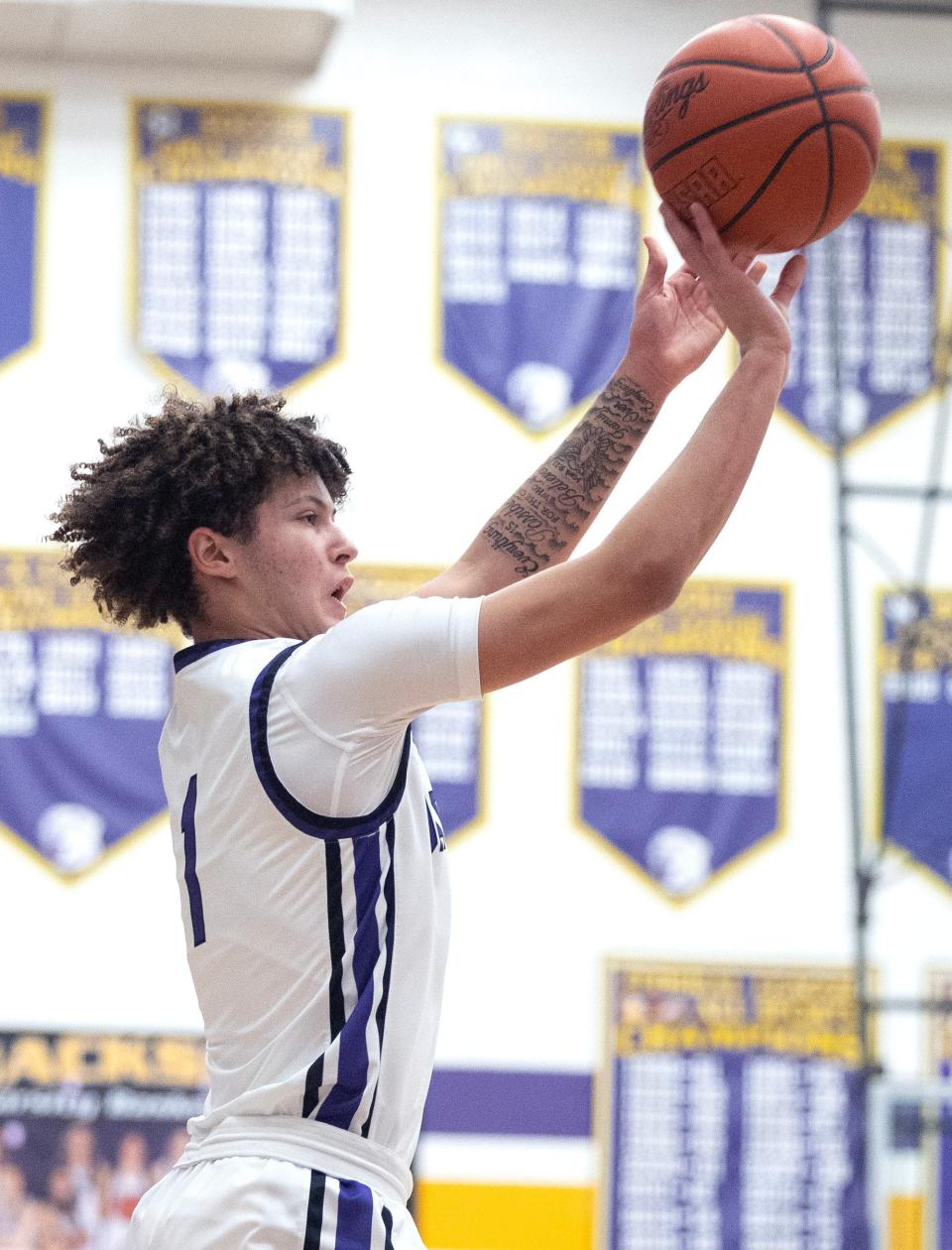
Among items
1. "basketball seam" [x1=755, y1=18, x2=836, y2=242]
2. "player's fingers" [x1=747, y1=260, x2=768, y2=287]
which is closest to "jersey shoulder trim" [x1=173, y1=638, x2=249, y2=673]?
"player's fingers" [x1=747, y1=260, x2=768, y2=287]

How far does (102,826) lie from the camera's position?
285 inches

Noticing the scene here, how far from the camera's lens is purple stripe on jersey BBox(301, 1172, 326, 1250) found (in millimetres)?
1920

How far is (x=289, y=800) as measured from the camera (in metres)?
1.97

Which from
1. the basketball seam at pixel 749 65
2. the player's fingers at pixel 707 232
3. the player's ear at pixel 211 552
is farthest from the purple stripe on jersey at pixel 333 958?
the basketball seam at pixel 749 65

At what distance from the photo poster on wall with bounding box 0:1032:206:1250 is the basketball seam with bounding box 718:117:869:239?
5141 millimetres

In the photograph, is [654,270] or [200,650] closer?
[200,650]

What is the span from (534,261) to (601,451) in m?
5.38

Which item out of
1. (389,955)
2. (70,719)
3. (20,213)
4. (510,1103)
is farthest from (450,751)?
(389,955)

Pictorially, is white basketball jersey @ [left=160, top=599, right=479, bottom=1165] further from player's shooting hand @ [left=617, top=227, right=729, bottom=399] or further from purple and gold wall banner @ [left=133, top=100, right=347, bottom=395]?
purple and gold wall banner @ [left=133, top=100, right=347, bottom=395]

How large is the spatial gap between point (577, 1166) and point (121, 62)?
5.02m

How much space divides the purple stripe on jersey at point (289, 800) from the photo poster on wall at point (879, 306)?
611 centimetres

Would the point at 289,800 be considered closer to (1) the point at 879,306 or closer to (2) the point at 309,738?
(2) the point at 309,738

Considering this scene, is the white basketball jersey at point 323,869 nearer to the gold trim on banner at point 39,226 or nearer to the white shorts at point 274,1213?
the white shorts at point 274,1213

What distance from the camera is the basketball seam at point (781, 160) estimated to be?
241 cm
